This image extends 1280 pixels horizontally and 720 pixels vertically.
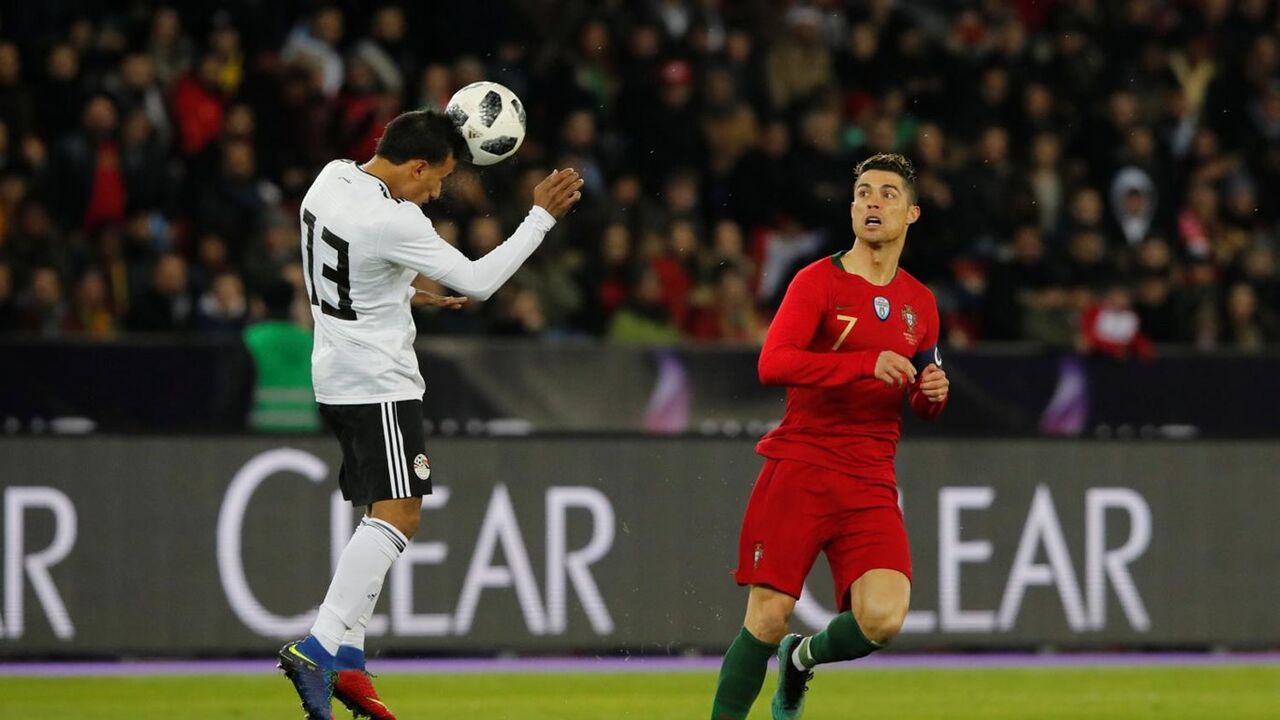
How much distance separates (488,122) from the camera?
26.2 ft

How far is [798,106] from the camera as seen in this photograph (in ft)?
55.3

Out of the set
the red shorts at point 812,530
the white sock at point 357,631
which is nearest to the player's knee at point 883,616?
the red shorts at point 812,530

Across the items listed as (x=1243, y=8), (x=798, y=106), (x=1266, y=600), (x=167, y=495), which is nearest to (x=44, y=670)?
(x=167, y=495)

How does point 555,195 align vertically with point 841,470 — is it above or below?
above

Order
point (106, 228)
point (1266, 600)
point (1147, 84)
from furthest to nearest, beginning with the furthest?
point (1147, 84)
point (106, 228)
point (1266, 600)

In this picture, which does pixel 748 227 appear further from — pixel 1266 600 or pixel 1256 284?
pixel 1266 600

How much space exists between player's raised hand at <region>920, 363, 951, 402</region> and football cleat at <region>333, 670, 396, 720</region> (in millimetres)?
2232

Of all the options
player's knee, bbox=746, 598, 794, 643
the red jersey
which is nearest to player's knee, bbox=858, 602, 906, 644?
player's knee, bbox=746, 598, 794, 643

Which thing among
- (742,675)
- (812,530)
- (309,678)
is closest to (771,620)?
(742,675)

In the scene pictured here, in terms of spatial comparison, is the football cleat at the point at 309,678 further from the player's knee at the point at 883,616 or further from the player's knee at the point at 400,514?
the player's knee at the point at 883,616

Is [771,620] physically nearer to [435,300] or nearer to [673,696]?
[435,300]

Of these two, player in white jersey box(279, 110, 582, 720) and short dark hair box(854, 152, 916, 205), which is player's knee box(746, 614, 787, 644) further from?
short dark hair box(854, 152, 916, 205)

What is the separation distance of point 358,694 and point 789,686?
1618 mm

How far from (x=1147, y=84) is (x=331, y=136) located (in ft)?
24.9
